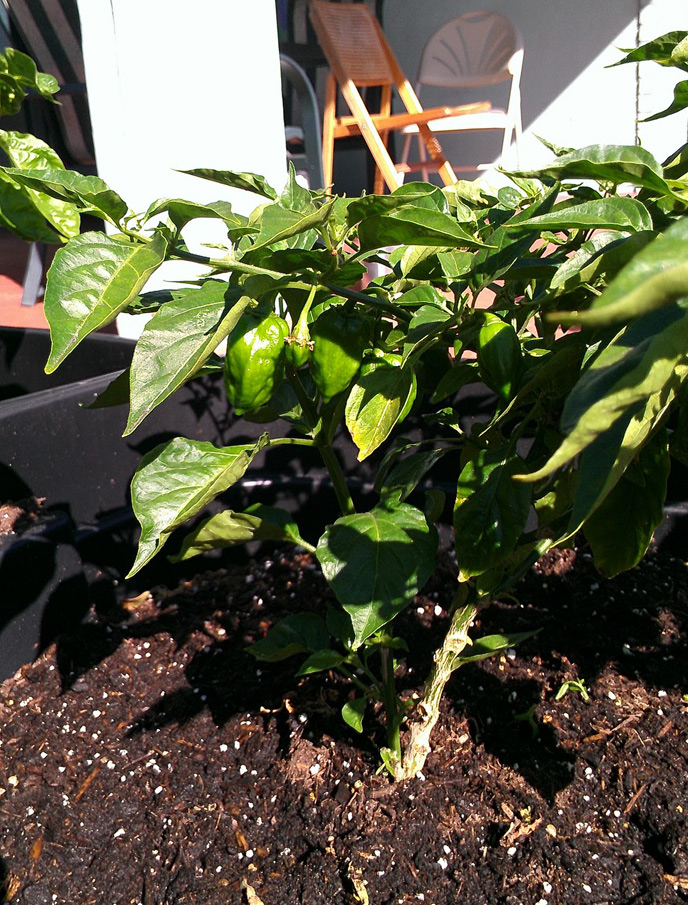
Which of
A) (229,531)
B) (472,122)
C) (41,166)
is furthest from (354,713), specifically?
(472,122)

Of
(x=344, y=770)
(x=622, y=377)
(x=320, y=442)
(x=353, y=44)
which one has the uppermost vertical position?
(x=353, y=44)

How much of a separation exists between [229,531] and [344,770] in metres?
0.48

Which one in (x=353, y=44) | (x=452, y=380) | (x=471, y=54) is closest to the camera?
(x=452, y=380)

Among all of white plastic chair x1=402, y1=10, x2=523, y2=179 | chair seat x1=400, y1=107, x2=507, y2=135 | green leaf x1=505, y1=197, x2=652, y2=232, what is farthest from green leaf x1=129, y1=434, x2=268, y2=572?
white plastic chair x1=402, y1=10, x2=523, y2=179

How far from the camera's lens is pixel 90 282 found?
57cm

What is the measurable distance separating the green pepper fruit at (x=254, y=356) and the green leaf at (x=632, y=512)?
343mm

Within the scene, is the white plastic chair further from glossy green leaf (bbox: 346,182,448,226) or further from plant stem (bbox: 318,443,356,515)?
→ glossy green leaf (bbox: 346,182,448,226)

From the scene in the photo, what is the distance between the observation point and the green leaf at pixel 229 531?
0.95 meters

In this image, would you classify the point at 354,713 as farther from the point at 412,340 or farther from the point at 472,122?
the point at 472,122

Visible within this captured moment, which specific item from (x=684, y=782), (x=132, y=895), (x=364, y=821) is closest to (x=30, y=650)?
(x=132, y=895)

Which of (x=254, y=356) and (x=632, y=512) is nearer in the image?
(x=254, y=356)

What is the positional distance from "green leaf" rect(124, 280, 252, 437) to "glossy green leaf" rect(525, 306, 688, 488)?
269 mm

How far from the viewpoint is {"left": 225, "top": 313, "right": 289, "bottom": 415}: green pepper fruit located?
641 mm

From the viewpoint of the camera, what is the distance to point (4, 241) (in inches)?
247
